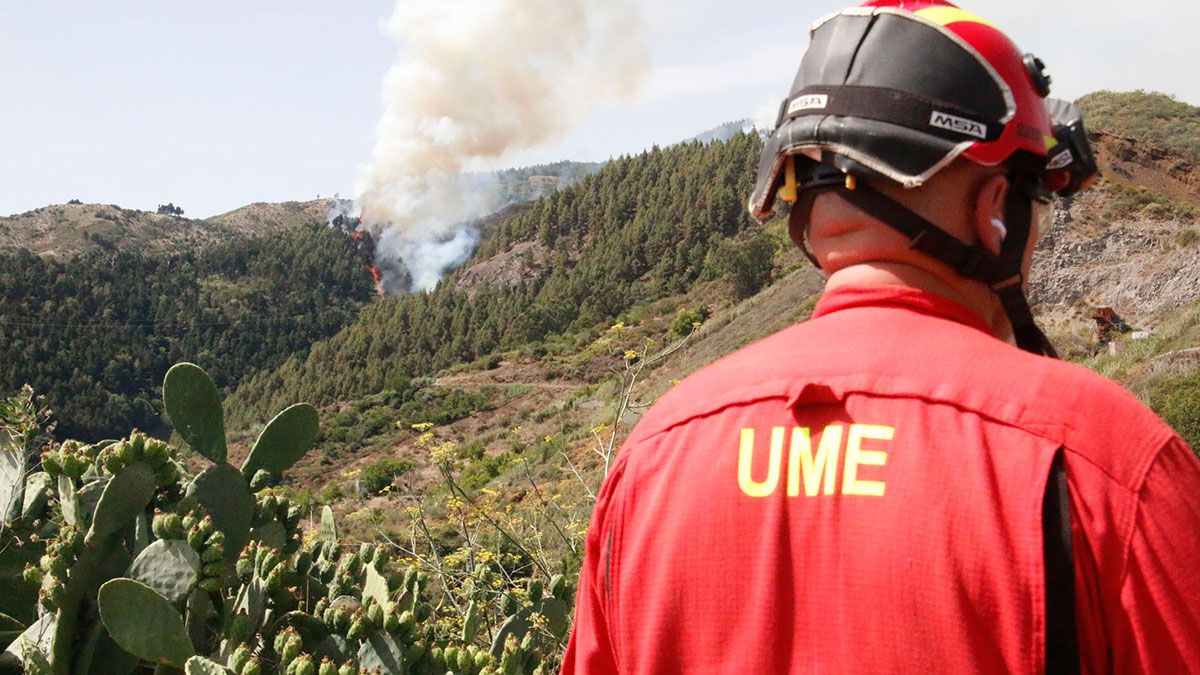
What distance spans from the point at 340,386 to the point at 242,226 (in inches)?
3044

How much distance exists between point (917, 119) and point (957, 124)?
0.06 metres

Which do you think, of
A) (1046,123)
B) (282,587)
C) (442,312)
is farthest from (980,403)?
(442,312)

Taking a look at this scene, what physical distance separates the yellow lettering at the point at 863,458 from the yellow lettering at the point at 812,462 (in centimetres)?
1

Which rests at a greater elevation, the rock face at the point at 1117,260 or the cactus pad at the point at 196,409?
the rock face at the point at 1117,260

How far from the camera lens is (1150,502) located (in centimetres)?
120

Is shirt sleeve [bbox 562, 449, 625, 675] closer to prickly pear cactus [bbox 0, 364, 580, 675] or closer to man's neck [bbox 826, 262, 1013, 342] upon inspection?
man's neck [bbox 826, 262, 1013, 342]

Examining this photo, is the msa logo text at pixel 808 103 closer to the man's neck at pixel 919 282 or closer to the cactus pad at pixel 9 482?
the man's neck at pixel 919 282

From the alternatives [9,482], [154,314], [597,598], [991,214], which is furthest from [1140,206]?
[154,314]

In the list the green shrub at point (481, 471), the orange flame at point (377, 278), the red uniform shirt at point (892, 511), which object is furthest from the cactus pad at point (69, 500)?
the orange flame at point (377, 278)

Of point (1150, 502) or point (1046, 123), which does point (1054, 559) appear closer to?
point (1150, 502)

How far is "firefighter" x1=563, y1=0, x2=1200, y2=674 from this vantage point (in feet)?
4.00

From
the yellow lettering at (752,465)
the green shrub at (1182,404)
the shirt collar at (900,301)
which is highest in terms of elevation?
the shirt collar at (900,301)

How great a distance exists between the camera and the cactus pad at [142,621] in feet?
10.8

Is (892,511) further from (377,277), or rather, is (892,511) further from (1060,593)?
(377,277)
